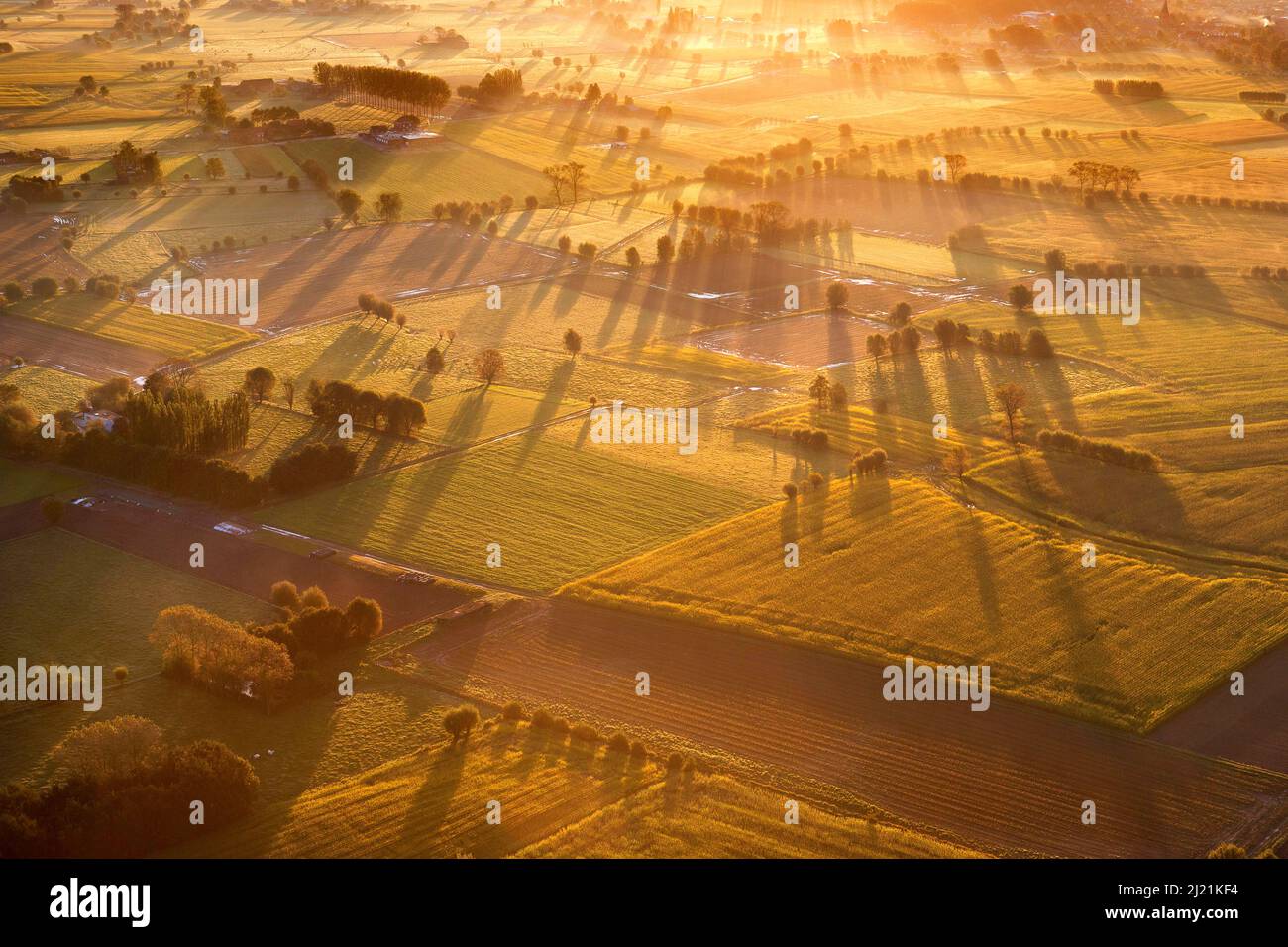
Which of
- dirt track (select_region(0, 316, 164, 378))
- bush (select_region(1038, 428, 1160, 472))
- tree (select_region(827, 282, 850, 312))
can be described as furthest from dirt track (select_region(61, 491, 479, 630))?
tree (select_region(827, 282, 850, 312))

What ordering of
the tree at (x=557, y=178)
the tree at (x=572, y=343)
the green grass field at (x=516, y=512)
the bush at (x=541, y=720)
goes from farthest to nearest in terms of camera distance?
the tree at (x=557, y=178) → the tree at (x=572, y=343) → the green grass field at (x=516, y=512) → the bush at (x=541, y=720)

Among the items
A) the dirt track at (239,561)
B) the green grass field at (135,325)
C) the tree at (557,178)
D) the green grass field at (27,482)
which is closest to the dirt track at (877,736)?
the dirt track at (239,561)

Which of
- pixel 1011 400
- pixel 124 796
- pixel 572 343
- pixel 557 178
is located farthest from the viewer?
pixel 557 178

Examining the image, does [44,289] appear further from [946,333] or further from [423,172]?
[946,333]

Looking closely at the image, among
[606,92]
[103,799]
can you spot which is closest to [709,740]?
[103,799]
